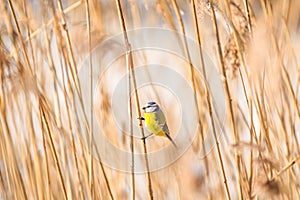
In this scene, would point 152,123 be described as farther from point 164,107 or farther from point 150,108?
point 164,107

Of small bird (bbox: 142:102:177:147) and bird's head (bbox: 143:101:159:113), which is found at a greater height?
bird's head (bbox: 143:101:159:113)

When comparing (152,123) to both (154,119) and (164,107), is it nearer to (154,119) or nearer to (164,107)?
(154,119)

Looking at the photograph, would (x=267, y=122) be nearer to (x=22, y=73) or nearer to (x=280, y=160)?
(x=280, y=160)

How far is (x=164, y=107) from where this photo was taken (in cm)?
113

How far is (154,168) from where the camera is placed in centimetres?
114

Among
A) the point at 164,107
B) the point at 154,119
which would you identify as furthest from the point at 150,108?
the point at 164,107

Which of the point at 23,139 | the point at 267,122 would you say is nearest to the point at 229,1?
the point at 267,122

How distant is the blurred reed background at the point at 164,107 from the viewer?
914mm

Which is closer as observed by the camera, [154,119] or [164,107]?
[154,119]

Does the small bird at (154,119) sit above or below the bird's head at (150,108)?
below

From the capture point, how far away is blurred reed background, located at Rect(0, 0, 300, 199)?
91cm

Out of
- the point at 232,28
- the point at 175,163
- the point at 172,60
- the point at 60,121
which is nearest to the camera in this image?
the point at 232,28

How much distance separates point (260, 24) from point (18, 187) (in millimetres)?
560

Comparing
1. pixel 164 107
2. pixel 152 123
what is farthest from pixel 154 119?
pixel 164 107
